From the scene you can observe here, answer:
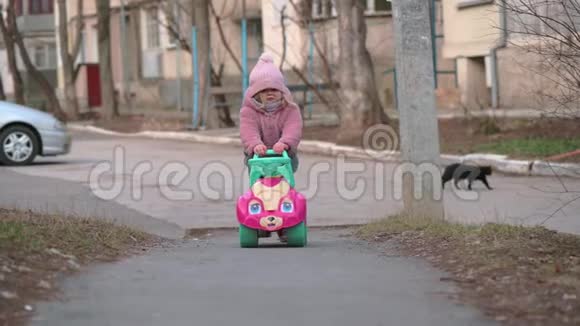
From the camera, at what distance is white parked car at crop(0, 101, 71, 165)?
66.0 feet

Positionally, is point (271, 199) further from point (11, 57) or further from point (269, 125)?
point (11, 57)

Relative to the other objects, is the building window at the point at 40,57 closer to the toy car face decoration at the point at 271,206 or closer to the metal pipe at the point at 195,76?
the metal pipe at the point at 195,76

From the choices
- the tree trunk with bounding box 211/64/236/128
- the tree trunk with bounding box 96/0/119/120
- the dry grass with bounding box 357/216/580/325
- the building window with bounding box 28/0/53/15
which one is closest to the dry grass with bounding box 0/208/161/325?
the dry grass with bounding box 357/216/580/325

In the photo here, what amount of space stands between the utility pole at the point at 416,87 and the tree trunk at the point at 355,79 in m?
11.3

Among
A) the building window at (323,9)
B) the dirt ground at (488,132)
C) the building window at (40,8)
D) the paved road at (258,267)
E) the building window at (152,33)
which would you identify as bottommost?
the paved road at (258,267)

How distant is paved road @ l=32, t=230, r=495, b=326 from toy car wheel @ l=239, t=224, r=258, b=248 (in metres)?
0.83

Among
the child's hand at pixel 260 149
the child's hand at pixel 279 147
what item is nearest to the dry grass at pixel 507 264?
the child's hand at pixel 279 147

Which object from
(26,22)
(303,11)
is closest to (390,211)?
(303,11)

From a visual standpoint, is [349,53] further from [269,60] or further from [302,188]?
[269,60]

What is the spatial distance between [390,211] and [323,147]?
8345 millimetres

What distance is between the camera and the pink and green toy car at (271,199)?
31.1ft

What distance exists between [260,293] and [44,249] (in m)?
1.74

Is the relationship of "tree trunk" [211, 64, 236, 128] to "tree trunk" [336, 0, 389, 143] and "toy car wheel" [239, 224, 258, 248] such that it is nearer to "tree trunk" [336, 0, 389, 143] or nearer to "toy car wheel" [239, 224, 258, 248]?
"tree trunk" [336, 0, 389, 143]

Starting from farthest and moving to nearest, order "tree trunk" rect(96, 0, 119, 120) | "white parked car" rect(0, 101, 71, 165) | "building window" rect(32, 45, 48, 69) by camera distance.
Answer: "building window" rect(32, 45, 48, 69) < "tree trunk" rect(96, 0, 119, 120) < "white parked car" rect(0, 101, 71, 165)
